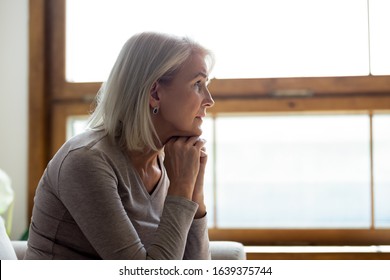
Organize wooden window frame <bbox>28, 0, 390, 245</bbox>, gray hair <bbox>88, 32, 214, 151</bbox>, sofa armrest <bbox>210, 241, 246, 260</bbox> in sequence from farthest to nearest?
wooden window frame <bbox>28, 0, 390, 245</bbox> → sofa armrest <bbox>210, 241, 246, 260</bbox> → gray hair <bbox>88, 32, 214, 151</bbox>

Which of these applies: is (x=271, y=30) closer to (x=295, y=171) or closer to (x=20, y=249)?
(x=295, y=171)

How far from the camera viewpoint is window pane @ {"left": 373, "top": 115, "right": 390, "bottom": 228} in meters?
2.41

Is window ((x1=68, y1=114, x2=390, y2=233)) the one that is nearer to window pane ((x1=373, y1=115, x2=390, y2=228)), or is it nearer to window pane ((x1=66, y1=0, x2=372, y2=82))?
window pane ((x1=373, y1=115, x2=390, y2=228))

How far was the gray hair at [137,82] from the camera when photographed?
4.99 feet

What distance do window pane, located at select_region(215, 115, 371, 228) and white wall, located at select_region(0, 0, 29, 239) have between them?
0.80 meters

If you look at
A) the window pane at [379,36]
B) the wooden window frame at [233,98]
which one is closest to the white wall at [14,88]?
the wooden window frame at [233,98]

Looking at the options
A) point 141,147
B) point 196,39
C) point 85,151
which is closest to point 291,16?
point 196,39

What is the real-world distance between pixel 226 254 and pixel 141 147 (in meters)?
0.49

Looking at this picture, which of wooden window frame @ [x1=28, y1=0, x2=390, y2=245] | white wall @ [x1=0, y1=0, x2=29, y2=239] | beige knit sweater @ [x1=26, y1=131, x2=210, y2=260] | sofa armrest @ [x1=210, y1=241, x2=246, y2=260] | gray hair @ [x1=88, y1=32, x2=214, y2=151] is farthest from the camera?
white wall @ [x1=0, y1=0, x2=29, y2=239]

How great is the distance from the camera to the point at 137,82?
1.53m

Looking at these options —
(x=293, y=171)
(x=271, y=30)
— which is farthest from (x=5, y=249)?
(x=271, y=30)

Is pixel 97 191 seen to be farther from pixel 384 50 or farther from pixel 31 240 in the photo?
pixel 384 50

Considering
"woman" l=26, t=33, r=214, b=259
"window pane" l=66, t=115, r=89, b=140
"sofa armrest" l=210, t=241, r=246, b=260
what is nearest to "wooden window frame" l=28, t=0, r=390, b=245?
"window pane" l=66, t=115, r=89, b=140

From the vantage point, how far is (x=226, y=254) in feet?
5.98
